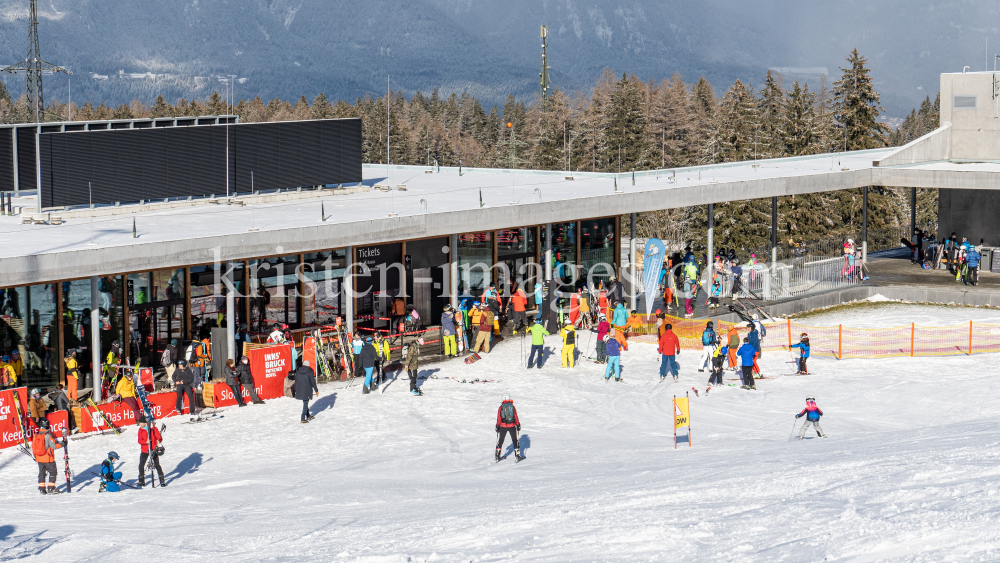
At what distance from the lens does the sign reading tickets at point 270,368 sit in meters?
22.5

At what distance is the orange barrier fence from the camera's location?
88.8ft

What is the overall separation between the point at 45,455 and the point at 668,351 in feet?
40.2

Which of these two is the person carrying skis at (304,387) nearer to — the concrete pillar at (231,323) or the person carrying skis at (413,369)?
the person carrying skis at (413,369)

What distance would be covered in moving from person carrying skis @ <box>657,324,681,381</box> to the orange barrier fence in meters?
3.07

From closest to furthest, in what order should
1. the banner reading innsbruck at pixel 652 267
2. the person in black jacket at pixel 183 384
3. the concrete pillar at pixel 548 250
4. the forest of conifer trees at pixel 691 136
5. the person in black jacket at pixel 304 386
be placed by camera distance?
1. the person in black jacket at pixel 304 386
2. the person in black jacket at pixel 183 384
3. the banner reading innsbruck at pixel 652 267
4. the concrete pillar at pixel 548 250
5. the forest of conifer trees at pixel 691 136

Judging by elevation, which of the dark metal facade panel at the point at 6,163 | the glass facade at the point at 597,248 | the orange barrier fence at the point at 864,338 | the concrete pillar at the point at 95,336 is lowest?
the orange barrier fence at the point at 864,338

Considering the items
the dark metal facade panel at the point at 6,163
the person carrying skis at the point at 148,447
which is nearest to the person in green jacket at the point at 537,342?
the person carrying skis at the point at 148,447

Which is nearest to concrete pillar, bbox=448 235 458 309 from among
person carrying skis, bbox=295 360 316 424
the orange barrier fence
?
the orange barrier fence

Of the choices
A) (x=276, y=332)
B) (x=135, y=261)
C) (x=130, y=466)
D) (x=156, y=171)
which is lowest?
(x=130, y=466)

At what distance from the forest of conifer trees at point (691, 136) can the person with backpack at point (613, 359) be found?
17937mm

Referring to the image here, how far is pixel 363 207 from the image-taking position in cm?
2958

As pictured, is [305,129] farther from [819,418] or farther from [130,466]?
[819,418]

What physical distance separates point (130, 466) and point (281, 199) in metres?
13.6

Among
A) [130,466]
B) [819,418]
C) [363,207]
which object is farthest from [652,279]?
[130,466]
